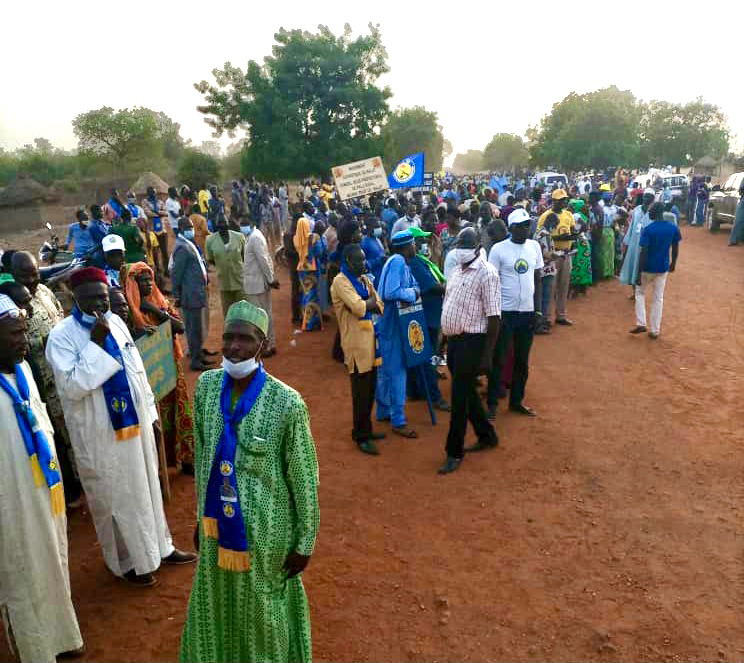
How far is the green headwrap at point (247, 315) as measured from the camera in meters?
2.49

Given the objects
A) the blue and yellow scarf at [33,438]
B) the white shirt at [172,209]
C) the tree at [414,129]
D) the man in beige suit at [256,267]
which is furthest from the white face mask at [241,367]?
the tree at [414,129]

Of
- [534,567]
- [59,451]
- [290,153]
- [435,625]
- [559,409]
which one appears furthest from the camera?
[290,153]

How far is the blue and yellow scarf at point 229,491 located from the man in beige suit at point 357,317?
283cm

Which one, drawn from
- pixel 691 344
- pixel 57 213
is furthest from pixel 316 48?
→ pixel 691 344

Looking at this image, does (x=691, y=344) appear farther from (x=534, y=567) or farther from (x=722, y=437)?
(x=534, y=567)

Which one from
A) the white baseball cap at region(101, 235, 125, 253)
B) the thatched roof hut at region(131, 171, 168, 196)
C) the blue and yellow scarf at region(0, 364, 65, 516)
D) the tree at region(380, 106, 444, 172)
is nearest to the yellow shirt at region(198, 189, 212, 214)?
the thatched roof hut at region(131, 171, 168, 196)

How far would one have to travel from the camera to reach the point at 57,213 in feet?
79.0

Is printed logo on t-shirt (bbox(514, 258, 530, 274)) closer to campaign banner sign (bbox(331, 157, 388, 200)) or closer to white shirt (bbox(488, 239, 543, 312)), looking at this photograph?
white shirt (bbox(488, 239, 543, 312))

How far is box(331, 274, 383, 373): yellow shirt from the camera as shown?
5262 mm

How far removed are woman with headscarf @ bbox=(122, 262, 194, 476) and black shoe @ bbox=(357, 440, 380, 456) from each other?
154 cm

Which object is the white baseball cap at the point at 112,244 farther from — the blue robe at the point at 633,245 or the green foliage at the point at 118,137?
the green foliage at the point at 118,137

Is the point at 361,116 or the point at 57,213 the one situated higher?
the point at 361,116

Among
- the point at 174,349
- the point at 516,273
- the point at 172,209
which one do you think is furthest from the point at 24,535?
the point at 172,209

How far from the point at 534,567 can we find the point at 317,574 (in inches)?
55.7
